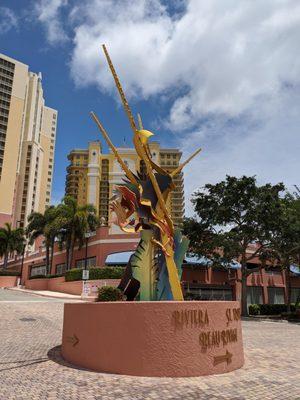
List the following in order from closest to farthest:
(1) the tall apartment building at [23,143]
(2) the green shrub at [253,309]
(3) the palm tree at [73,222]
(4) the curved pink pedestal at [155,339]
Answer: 1. (4) the curved pink pedestal at [155,339]
2. (2) the green shrub at [253,309]
3. (3) the palm tree at [73,222]
4. (1) the tall apartment building at [23,143]

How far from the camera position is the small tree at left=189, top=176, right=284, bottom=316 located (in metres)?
30.4

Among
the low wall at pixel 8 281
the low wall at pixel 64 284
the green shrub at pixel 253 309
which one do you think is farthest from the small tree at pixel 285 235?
the low wall at pixel 8 281

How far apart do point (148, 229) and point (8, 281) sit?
48.6m

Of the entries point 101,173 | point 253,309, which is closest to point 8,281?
point 253,309

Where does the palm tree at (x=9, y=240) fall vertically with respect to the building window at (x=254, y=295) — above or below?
above

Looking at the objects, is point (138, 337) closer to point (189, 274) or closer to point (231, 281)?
point (189, 274)

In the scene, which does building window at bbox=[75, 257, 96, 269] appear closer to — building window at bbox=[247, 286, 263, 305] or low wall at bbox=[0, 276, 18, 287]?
low wall at bbox=[0, 276, 18, 287]

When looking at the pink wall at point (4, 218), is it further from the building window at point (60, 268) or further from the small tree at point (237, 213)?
the small tree at point (237, 213)

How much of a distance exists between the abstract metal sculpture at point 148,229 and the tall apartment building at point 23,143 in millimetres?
73103

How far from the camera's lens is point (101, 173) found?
10306 centimetres

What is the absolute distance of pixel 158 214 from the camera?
1280 cm

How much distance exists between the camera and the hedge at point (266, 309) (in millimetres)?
39094

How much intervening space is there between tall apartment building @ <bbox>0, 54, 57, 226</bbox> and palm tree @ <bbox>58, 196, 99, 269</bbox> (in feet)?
138

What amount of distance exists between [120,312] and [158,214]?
13.5ft
